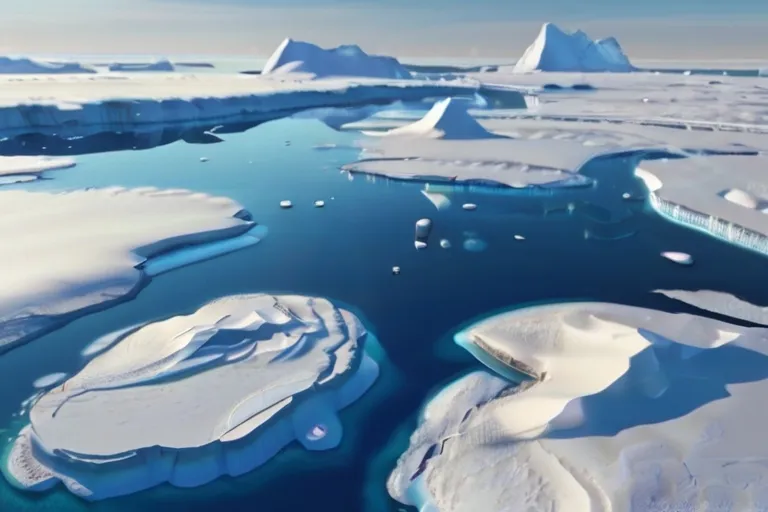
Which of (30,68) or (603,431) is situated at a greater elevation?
(30,68)

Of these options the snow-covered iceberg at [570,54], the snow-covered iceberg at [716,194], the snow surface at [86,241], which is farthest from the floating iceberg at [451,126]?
the snow-covered iceberg at [570,54]

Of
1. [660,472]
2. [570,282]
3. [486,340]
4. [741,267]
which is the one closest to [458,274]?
[570,282]

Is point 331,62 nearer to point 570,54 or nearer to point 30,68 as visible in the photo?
point 30,68

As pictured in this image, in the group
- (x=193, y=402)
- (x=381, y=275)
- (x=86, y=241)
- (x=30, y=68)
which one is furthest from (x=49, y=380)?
(x=30, y=68)

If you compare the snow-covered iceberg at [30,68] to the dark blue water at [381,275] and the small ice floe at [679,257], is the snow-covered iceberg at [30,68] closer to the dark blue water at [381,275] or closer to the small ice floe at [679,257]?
the dark blue water at [381,275]

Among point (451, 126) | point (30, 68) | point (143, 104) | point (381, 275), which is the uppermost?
point (30, 68)

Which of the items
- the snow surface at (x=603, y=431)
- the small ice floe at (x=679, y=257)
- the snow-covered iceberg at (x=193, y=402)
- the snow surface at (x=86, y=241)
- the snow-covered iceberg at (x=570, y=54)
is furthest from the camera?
the snow-covered iceberg at (x=570, y=54)

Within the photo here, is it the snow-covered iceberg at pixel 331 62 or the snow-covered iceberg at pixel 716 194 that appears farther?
the snow-covered iceberg at pixel 331 62
